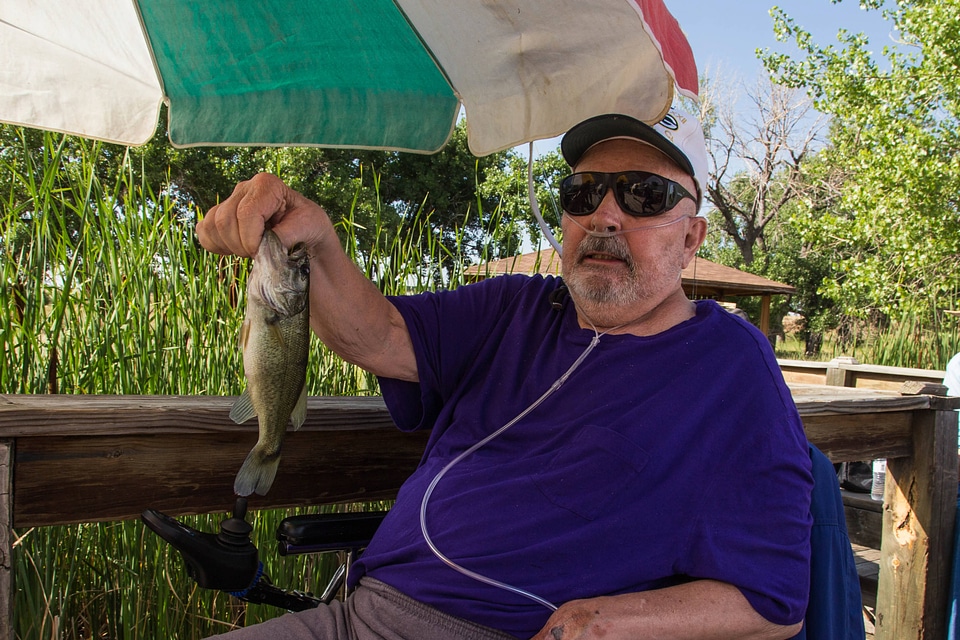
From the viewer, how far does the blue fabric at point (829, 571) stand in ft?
5.83

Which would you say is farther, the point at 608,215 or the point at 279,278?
the point at 608,215

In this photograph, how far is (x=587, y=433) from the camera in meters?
1.84

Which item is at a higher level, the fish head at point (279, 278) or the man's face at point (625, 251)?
the man's face at point (625, 251)

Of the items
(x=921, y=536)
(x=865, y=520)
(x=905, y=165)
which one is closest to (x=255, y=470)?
(x=921, y=536)

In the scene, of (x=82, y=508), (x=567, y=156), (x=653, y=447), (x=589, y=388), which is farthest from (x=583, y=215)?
(x=82, y=508)

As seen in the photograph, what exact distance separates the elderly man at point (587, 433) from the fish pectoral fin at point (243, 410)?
0.34m

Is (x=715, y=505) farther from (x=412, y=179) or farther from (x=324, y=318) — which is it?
(x=412, y=179)

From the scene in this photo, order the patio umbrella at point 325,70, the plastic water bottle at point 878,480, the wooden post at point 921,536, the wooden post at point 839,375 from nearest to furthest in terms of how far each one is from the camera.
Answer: the patio umbrella at point 325,70
the wooden post at point 921,536
the plastic water bottle at point 878,480
the wooden post at point 839,375

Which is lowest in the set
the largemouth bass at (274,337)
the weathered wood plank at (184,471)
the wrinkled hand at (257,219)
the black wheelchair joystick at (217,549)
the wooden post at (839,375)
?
the black wheelchair joystick at (217,549)

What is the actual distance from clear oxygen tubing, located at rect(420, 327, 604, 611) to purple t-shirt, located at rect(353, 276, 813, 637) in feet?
0.05

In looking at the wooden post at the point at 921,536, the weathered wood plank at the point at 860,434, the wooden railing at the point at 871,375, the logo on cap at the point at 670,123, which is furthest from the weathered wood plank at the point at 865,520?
the logo on cap at the point at 670,123

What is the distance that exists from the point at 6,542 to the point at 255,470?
526mm

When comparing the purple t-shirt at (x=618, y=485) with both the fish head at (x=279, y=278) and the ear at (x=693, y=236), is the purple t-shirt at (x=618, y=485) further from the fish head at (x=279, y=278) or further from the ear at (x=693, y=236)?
the fish head at (x=279, y=278)

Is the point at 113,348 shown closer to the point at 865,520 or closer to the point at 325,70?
the point at 325,70
